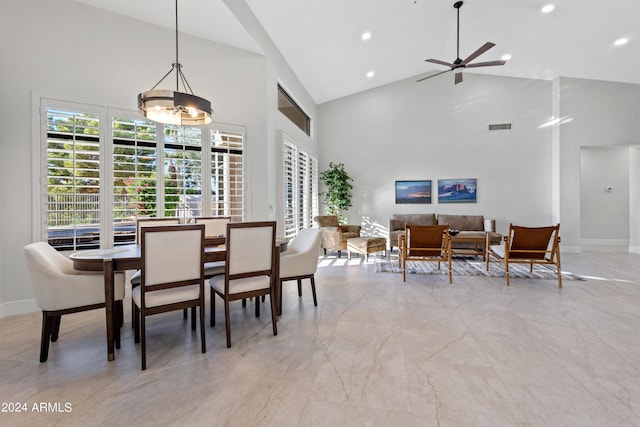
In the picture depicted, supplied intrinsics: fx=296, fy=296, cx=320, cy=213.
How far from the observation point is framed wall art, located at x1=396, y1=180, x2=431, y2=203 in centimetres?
818

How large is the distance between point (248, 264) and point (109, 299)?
112 cm

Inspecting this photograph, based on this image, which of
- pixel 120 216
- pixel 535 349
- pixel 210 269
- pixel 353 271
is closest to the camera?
pixel 535 349

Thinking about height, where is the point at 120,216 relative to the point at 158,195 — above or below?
below

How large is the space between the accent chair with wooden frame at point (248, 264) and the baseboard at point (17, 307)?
2492 millimetres

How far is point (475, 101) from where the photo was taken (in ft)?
26.0

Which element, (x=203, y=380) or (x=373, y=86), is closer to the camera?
(x=203, y=380)

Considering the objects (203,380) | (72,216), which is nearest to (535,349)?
(203,380)

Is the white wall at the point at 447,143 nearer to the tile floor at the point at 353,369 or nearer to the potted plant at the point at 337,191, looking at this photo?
the potted plant at the point at 337,191

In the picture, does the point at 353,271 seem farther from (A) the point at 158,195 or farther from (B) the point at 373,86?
(B) the point at 373,86

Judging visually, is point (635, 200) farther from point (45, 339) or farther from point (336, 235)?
point (45, 339)

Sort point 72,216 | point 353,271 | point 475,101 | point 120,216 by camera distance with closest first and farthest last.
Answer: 1. point 72,216
2. point 120,216
3. point 353,271
4. point 475,101

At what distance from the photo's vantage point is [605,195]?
8312 millimetres

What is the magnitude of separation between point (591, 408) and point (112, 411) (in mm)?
2885

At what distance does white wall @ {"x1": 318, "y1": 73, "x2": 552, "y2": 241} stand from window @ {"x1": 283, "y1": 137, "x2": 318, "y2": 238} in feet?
3.84
